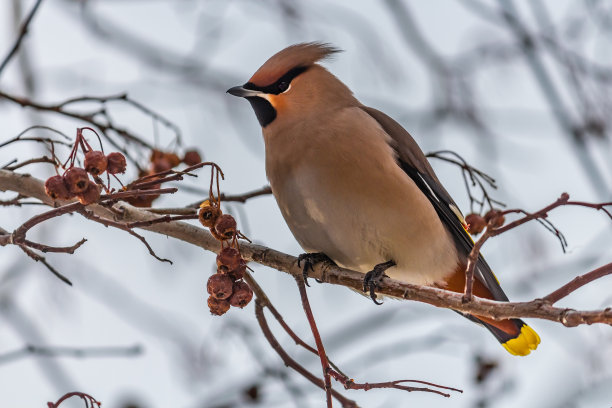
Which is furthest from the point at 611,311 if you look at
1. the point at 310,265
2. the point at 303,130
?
the point at 303,130

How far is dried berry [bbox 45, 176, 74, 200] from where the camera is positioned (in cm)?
222

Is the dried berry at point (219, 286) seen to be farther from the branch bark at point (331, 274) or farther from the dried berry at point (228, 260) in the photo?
the branch bark at point (331, 274)

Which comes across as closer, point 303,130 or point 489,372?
point 303,130

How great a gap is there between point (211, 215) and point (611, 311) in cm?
122

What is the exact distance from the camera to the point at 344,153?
3.60m

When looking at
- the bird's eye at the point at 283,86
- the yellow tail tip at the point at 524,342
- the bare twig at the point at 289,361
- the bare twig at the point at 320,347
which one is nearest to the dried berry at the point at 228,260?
the bare twig at the point at 320,347

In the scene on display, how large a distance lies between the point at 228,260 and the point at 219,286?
88 millimetres

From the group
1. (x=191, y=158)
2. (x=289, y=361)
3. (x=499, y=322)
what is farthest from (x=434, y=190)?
(x=289, y=361)

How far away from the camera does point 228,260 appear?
2596mm

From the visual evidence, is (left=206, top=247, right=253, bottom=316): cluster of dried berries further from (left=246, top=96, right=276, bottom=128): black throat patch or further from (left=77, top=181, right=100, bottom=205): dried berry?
(left=246, top=96, right=276, bottom=128): black throat patch

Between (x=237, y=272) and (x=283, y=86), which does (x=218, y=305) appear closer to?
(x=237, y=272)

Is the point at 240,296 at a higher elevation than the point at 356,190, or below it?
below

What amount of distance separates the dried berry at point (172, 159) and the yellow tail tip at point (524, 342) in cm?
181

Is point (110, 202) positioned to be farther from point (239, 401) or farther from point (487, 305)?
point (239, 401)
